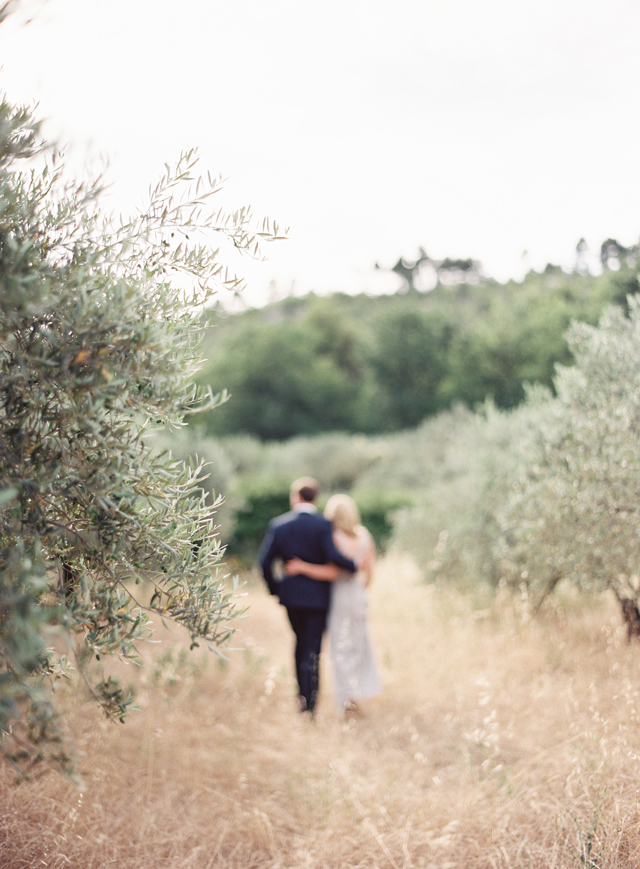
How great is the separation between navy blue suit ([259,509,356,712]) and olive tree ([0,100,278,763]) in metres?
3.10

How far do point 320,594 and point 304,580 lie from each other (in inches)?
8.0

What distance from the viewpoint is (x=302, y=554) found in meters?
5.75

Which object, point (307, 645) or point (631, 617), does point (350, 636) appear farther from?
point (631, 617)

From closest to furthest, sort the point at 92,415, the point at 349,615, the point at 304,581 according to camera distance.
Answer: the point at 92,415 → the point at 304,581 → the point at 349,615

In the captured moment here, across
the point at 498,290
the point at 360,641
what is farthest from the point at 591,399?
the point at 498,290

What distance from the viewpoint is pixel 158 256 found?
106 inches

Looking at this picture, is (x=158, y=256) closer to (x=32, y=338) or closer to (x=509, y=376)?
(x=32, y=338)

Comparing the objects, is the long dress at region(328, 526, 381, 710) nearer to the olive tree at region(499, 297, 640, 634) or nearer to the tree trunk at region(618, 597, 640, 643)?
the olive tree at region(499, 297, 640, 634)

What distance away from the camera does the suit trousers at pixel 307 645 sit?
562 centimetres

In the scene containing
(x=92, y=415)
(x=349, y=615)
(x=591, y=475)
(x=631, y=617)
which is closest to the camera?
(x=92, y=415)

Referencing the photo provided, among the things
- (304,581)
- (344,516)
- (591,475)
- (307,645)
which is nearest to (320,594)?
(304,581)

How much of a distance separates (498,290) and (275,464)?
1370 centimetres

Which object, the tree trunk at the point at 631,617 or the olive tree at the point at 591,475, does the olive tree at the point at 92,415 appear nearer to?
the olive tree at the point at 591,475

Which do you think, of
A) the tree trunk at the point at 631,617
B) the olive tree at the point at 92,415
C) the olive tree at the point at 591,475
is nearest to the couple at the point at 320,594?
the olive tree at the point at 591,475
